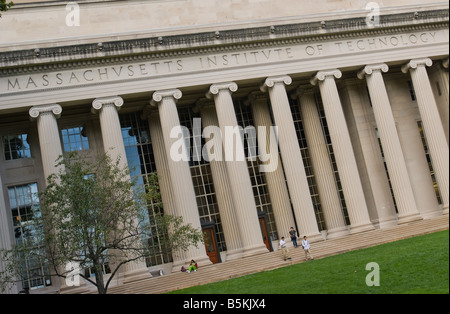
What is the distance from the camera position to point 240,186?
35.4 m

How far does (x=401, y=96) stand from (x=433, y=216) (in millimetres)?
9773

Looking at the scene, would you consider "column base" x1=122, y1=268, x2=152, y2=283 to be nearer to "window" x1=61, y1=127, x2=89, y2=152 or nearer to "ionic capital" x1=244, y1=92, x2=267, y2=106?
"window" x1=61, y1=127, x2=89, y2=152

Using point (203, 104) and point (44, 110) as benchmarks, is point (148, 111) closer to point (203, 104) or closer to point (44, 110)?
point (203, 104)

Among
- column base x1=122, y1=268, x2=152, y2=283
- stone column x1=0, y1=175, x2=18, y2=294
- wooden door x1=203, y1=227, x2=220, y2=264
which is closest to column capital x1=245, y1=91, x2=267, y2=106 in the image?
wooden door x1=203, y1=227, x2=220, y2=264

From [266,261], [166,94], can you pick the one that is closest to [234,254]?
[266,261]

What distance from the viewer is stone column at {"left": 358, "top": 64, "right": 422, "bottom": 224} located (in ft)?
125

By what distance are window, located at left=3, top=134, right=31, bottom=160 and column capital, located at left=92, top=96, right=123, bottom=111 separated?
633cm

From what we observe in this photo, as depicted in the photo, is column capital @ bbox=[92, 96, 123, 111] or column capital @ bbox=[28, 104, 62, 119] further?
column capital @ bbox=[92, 96, 123, 111]

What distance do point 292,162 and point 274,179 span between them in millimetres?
3511

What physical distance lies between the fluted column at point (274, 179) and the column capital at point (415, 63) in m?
10.7

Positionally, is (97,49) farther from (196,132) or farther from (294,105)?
(294,105)

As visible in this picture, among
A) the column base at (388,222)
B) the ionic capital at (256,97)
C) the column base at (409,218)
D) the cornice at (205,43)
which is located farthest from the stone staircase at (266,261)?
the cornice at (205,43)
